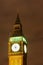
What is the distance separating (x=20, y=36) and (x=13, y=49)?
3975mm

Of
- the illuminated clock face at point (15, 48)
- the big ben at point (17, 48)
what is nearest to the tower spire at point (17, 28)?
the big ben at point (17, 48)

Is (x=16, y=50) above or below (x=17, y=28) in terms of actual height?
below

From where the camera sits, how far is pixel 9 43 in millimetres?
130250

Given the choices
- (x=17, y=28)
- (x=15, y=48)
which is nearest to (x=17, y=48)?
(x=15, y=48)

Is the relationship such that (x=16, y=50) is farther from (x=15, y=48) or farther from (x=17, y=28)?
(x=17, y=28)

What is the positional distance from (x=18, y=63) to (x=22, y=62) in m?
0.92

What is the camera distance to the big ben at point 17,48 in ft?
424

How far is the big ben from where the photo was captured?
424 feet

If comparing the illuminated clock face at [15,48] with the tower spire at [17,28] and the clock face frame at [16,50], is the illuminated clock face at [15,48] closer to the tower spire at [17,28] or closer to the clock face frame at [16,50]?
the clock face frame at [16,50]

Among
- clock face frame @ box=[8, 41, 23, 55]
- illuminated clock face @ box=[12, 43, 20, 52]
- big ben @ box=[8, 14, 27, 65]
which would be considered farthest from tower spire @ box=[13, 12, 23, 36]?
illuminated clock face @ box=[12, 43, 20, 52]

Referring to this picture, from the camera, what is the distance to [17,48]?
12900 centimetres

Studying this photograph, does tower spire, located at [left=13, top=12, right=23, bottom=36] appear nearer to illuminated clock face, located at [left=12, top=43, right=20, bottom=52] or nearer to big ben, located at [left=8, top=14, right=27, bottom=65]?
big ben, located at [left=8, top=14, right=27, bottom=65]

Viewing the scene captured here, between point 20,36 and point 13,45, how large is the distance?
314cm

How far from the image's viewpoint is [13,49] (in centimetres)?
12900
